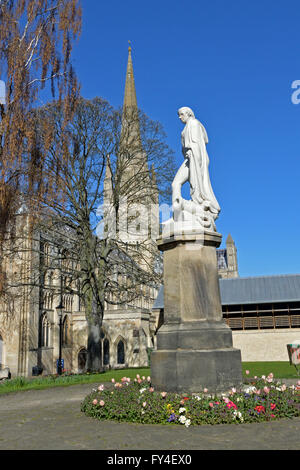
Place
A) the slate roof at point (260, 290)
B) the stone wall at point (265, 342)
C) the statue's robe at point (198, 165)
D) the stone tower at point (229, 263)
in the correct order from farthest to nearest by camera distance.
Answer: the stone tower at point (229, 263), the slate roof at point (260, 290), the stone wall at point (265, 342), the statue's robe at point (198, 165)

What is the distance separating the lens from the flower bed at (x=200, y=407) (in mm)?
5488

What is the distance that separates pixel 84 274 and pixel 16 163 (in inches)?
333

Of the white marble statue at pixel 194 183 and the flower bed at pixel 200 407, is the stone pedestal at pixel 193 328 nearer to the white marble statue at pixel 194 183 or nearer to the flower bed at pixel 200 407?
the flower bed at pixel 200 407

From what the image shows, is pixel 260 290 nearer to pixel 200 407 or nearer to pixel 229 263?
pixel 200 407

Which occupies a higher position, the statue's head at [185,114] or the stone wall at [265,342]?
the statue's head at [185,114]

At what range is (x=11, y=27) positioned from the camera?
11.7 meters

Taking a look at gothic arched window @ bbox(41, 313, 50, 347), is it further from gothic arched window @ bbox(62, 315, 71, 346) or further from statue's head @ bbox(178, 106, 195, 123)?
statue's head @ bbox(178, 106, 195, 123)

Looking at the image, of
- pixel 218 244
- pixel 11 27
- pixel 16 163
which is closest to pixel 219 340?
pixel 218 244

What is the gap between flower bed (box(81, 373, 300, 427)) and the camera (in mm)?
5488

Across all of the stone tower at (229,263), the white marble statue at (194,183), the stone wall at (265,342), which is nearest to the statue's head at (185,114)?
the white marble statue at (194,183)

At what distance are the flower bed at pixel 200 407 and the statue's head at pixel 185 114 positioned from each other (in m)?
5.55

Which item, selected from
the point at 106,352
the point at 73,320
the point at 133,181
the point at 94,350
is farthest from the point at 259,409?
the point at 73,320

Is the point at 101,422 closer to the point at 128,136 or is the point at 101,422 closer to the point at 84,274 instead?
the point at 84,274

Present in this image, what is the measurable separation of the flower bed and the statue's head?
5.55 m
